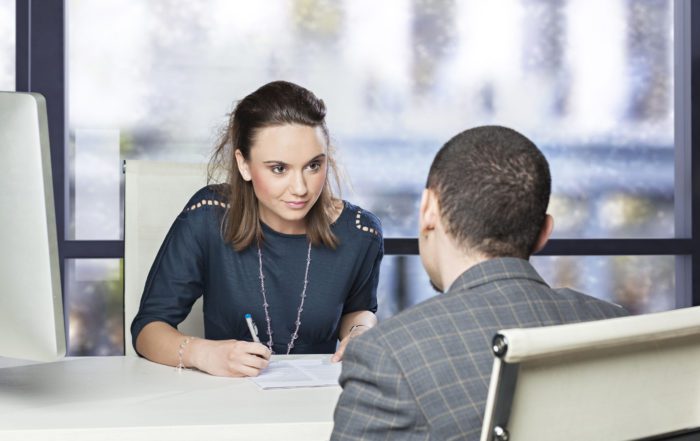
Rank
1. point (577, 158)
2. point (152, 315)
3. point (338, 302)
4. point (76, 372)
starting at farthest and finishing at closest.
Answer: point (577, 158)
point (338, 302)
point (152, 315)
point (76, 372)

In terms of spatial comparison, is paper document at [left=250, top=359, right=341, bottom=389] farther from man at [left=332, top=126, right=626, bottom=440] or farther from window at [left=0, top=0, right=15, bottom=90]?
window at [left=0, top=0, right=15, bottom=90]

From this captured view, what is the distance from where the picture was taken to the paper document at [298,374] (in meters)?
1.58

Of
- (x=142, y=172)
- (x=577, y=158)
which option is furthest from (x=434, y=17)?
(x=142, y=172)

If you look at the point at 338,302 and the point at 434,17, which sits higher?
the point at 434,17

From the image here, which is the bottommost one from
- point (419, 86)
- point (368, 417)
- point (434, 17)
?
point (368, 417)

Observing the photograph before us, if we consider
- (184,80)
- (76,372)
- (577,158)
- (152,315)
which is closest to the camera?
(76,372)

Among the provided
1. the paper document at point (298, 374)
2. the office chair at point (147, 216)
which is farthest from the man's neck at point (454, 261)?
the office chair at point (147, 216)

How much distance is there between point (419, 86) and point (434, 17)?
0.28 metres

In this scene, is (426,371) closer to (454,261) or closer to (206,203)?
(454,261)

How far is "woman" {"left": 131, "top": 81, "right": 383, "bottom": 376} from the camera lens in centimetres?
204

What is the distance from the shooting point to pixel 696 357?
946 mm

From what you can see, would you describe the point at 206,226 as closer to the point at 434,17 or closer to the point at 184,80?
the point at 184,80

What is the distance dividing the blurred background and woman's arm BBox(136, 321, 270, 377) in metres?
1.65

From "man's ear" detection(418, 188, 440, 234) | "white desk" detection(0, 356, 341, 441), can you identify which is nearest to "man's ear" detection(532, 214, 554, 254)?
"man's ear" detection(418, 188, 440, 234)
